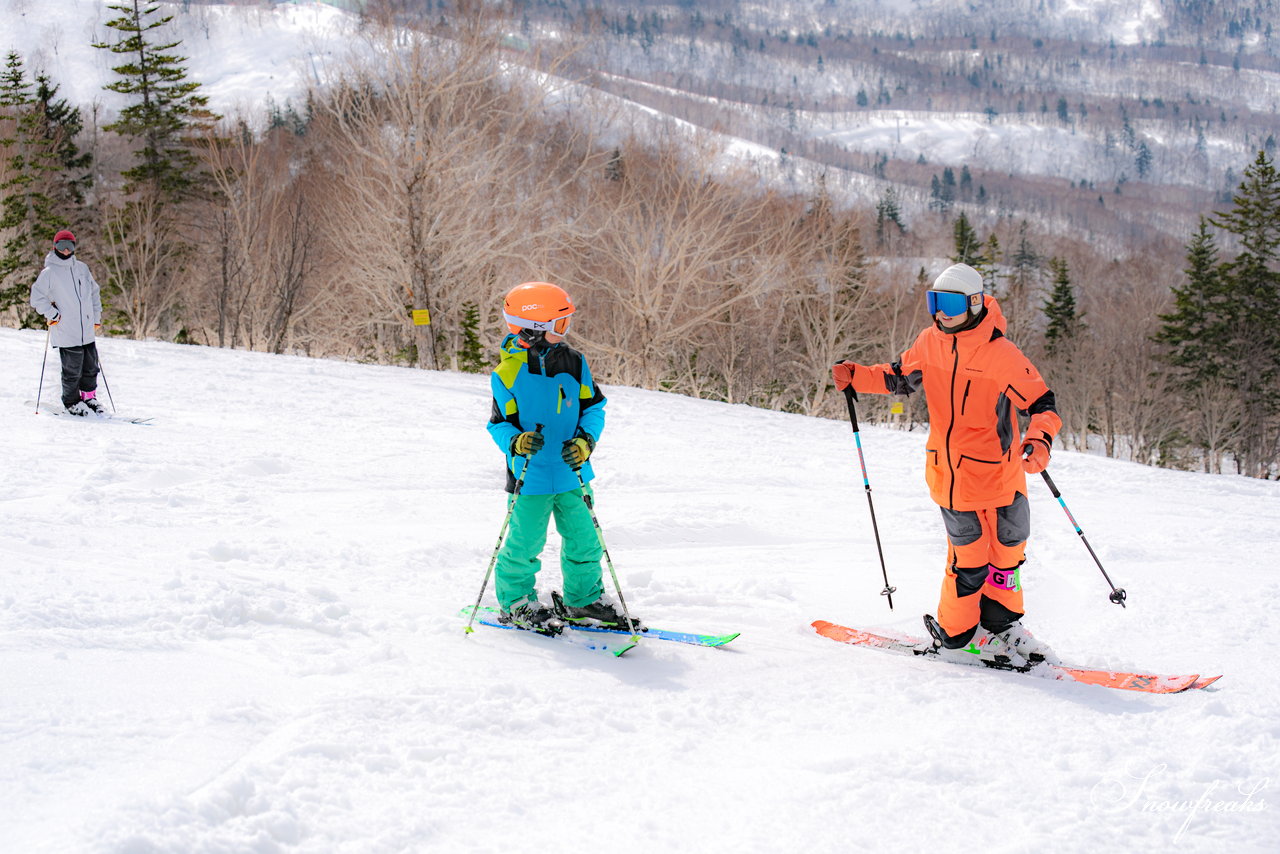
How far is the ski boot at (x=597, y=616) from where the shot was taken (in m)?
3.93

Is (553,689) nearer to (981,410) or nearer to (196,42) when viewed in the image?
(981,410)

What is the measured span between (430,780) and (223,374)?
9773mm

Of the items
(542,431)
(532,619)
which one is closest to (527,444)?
(542,431)

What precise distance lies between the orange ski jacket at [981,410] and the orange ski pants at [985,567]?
0.25 ft

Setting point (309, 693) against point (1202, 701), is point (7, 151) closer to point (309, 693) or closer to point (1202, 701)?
point (309, 693)

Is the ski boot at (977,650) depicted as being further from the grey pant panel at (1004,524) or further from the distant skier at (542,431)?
the distant skier at (542,431)

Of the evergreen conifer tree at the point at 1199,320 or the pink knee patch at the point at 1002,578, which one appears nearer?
the pink knee patch at the point at 1002,578

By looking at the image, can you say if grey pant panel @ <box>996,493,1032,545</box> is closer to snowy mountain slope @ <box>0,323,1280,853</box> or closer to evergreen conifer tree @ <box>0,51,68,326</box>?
snowy mountain slope @ <box>0,323,1280,853</box>

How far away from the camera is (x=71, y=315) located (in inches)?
321

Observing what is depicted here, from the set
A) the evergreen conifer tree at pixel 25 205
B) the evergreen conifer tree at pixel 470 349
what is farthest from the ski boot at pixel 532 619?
the evergreen conifer tree at pixel 25 205

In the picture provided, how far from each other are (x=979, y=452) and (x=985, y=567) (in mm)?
549

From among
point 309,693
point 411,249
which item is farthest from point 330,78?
point 309,693

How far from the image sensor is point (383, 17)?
1498 cm

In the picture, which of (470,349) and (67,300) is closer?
(67,300)
